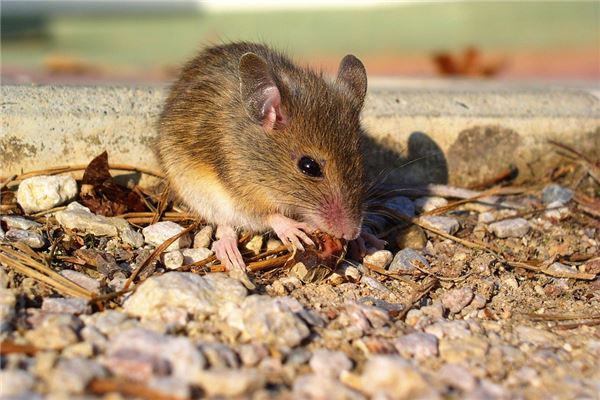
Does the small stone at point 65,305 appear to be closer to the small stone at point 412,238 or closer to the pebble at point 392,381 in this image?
the pebble at point 392,381

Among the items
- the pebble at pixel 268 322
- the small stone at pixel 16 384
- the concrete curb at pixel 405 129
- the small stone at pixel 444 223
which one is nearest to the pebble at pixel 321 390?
the pebble at pixel 268 322

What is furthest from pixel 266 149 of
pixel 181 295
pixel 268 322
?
pixel 268 322

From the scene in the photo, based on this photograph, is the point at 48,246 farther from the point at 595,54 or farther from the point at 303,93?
the point at 595,54

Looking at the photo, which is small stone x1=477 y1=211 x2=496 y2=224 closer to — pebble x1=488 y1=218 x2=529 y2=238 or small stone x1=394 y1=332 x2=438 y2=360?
pebble x1=488 y1=218 x2=529 y2=238

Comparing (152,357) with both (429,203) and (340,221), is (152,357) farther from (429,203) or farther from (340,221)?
(429,203)

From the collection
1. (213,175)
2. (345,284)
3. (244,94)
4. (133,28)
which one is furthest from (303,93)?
(133,28)

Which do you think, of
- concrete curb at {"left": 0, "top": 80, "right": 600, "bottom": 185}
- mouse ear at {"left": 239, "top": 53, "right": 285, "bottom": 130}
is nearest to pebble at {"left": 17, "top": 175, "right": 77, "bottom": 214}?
concrete curb at {"left": 0, "top": 80, "right": 600, "bottom": 185}
